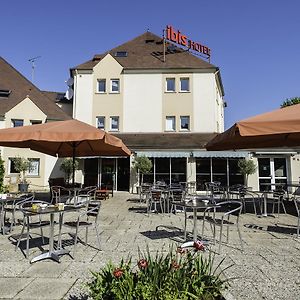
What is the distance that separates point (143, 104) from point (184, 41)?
32.8 feet

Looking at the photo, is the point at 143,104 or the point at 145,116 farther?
the point at 143,104

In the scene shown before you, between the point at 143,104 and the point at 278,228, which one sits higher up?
the point at 143,104

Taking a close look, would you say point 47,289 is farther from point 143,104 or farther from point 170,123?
point 143,104

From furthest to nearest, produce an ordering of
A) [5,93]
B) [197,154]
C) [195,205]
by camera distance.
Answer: [5,93], [197,154], [195,205]

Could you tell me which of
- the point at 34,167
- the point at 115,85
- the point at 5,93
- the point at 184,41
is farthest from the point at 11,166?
the point at 184,41

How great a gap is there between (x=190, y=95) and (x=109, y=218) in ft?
69.0

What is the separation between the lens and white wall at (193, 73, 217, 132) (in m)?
30.1

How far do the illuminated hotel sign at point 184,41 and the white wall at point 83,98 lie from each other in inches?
402

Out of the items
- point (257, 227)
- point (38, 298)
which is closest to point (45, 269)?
point (38, 298)

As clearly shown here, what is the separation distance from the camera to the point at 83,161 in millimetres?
27703

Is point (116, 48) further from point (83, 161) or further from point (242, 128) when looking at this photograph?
point (242, 128)

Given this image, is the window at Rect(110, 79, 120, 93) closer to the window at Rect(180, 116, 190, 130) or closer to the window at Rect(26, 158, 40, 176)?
the window at Rect(180, 116, 190, 130)

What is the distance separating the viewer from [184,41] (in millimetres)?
35125

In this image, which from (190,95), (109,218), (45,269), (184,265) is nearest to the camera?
(184,265)
